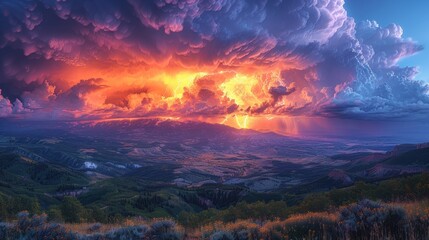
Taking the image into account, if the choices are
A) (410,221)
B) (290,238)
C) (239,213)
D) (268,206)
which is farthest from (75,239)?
(268,206)

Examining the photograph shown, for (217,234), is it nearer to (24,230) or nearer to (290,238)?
(290,238)

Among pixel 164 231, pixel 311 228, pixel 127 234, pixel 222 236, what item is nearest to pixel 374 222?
pixel 311 228

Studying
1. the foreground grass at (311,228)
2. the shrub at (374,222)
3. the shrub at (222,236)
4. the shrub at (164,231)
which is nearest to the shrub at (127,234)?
the foreground grass at (311,228)

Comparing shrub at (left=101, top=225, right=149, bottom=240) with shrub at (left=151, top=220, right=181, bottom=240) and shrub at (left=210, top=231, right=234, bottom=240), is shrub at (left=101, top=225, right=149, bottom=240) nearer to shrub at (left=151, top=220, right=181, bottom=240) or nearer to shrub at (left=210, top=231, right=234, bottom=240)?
shrub at (left=151, top=220, right=181, bottom=240)

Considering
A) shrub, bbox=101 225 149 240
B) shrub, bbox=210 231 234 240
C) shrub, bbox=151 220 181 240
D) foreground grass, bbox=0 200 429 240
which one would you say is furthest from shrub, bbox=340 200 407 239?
shrub, bbox=101 225 149 240

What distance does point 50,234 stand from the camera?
63.9 feet

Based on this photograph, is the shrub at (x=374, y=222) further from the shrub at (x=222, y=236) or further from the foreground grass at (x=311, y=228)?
the shrub at (x=222, y=236)

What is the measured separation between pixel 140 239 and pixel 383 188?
281ft

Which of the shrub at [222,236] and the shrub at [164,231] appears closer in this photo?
the shrub at [222,236]

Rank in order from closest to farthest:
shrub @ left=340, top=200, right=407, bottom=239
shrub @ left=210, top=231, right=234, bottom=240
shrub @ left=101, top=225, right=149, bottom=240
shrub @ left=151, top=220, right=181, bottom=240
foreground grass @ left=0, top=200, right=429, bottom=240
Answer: foreground grass @ left=0, top=200, right=429, bottom=240
shrub @ left=340, top=200, right=407, bottom=239
shrub @ left=210, top=231, right=234, bottom=240
shrub @ left=151, top=220, right=181, bottom=240
shrub @ left=101, top=225, right=149, bottom=240

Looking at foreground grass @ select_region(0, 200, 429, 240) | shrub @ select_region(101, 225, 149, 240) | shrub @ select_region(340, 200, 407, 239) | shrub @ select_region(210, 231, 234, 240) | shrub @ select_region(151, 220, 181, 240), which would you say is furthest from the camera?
shrub @ select_region(101, 225, 149, 240)

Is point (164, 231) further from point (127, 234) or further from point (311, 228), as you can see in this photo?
point (311, 228)

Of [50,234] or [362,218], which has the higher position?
[362,218]

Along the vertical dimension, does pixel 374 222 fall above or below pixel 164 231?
above
